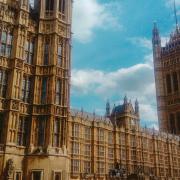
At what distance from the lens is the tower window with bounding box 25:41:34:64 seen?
26673 mm

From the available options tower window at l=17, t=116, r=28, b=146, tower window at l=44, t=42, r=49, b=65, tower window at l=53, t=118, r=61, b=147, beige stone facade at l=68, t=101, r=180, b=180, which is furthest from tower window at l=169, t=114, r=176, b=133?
tower window at l=17, t=116, r=28, b=146

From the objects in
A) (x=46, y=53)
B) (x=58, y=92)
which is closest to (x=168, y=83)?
(x=46, y=53)

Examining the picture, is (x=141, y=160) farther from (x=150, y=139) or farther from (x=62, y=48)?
(x=62, y=48)

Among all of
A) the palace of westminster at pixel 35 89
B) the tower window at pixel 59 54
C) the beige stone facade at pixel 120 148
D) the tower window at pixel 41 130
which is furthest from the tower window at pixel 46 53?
the beige stone facade at pixel 120 148

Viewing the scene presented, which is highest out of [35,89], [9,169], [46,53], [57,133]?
[46,53]

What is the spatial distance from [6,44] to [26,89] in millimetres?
4034

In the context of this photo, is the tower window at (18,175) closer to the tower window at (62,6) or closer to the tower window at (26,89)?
the tower window at (26,89)

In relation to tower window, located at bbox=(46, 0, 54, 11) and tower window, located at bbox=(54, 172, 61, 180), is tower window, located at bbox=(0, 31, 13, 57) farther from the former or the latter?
tower window, located at bbox=(54, 172, 61, 180)

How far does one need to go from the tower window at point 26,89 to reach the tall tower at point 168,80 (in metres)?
76.4

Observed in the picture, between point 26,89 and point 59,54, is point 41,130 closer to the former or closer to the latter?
point 26,89

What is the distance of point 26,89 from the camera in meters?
25.8

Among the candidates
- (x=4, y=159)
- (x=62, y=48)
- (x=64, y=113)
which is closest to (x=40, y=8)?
(x=62, y=48)

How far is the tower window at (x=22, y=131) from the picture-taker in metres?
24.2

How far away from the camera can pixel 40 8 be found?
28.3 metres
